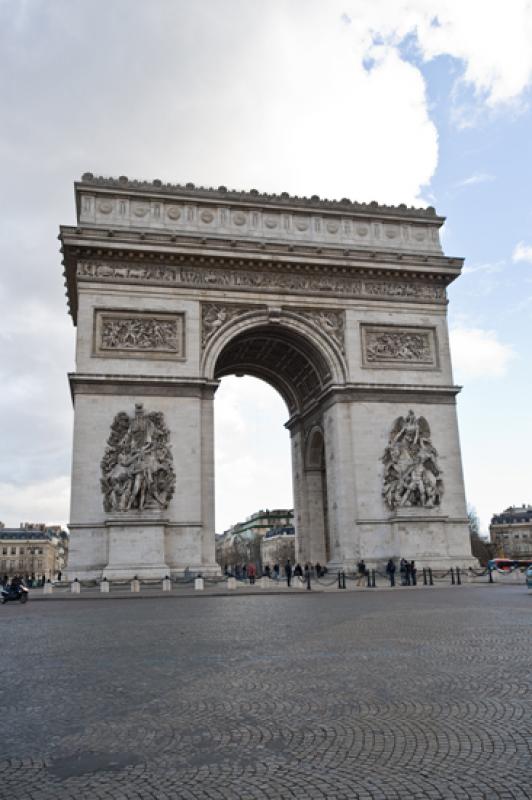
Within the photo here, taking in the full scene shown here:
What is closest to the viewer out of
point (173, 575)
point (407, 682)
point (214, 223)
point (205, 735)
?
point (205, 735)

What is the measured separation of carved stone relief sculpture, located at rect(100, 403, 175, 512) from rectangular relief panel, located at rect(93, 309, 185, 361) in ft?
7.93

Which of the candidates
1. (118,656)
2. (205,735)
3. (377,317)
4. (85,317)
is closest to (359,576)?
(377,317)

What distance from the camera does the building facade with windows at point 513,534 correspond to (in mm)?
109500

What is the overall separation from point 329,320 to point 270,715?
2658 cm

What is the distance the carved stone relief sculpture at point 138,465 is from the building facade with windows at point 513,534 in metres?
91.7

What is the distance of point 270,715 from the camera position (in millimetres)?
5375

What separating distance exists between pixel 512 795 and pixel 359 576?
24.2 metres

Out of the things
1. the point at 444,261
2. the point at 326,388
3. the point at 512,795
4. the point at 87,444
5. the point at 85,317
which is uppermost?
the point at 444,261

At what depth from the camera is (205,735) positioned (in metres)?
4.87

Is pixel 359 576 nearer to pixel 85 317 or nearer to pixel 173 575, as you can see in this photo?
pixel 173 575

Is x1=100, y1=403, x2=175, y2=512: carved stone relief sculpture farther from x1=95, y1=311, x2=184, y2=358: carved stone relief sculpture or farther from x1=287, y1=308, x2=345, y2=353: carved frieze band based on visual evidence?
x1=287, y1=308, x2=345, y2=353: carved frieze band

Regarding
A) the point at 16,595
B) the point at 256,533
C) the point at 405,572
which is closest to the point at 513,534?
the point at 256,533

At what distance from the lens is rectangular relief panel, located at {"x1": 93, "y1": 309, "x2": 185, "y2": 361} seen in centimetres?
2825

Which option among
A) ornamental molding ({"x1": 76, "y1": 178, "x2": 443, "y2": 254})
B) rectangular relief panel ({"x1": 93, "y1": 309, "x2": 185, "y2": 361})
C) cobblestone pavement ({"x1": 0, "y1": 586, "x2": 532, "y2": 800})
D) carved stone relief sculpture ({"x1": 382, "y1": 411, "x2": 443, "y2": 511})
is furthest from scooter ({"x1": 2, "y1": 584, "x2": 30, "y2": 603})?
ornamental molding ({"x1": 76, "y1": 178, "x2": 443, "y2": 254})
